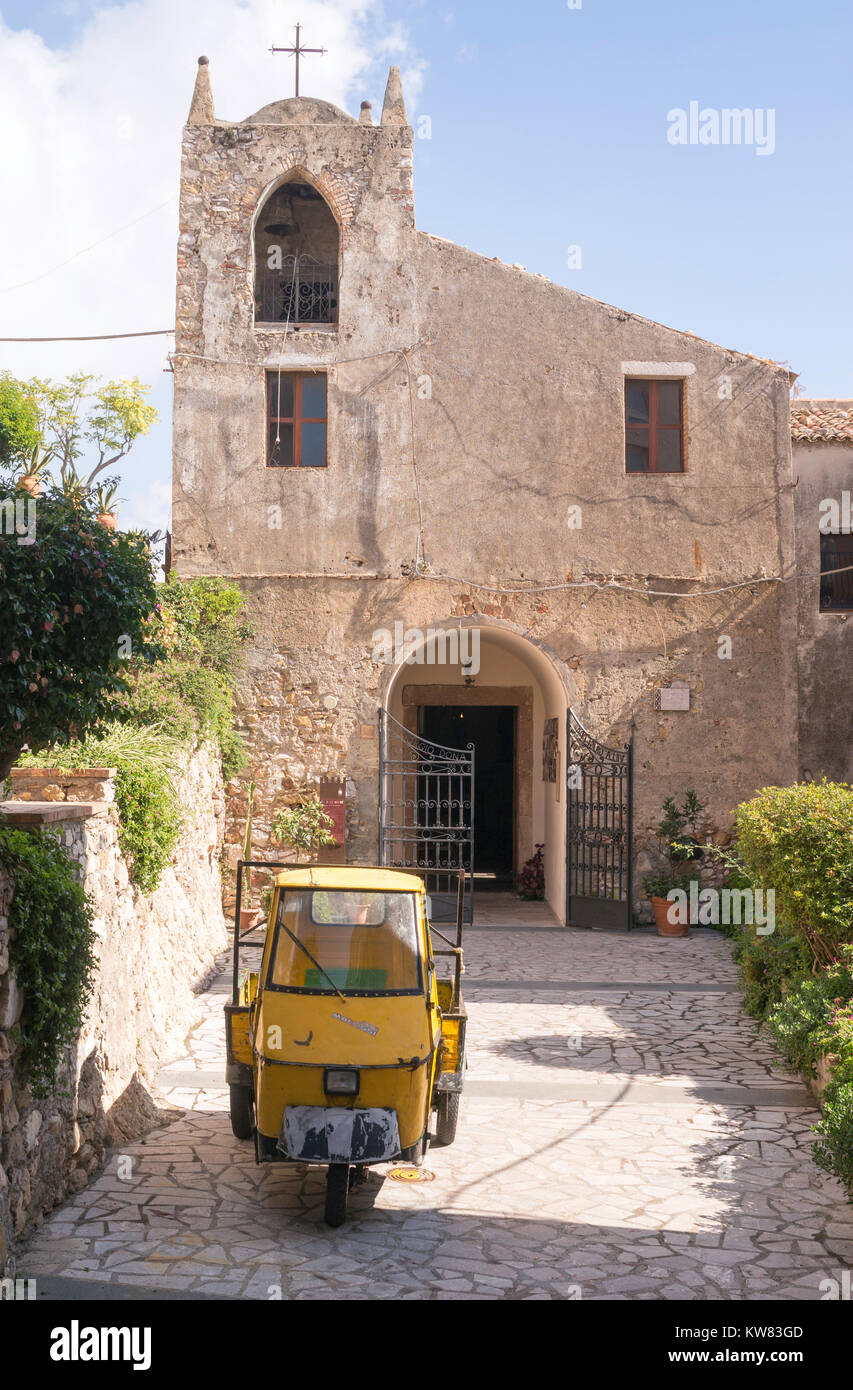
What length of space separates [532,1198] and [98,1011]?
2.81 m

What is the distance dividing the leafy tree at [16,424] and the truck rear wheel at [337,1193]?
18.5m

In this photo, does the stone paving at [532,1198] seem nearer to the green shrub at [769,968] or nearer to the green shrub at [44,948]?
the green shrub at [769,968]

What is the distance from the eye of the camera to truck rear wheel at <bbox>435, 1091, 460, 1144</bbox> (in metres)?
6.30

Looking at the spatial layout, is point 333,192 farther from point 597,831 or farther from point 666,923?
point 666,923

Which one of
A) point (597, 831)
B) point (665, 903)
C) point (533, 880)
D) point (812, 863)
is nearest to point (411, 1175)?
point (812, 863)

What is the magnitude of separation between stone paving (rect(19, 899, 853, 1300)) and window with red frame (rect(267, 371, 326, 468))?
8147 mm

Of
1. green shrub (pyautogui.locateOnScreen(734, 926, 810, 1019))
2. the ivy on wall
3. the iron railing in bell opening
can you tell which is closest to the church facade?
the iron railing in bell opening

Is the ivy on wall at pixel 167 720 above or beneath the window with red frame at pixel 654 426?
beneath

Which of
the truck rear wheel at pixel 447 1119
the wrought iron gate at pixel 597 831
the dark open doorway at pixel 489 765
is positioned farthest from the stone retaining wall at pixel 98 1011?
the dark open doorway at pixel 489 765

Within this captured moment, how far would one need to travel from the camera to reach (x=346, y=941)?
5.99 metres

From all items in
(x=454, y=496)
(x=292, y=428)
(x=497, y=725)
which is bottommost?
(x=497, y=725)

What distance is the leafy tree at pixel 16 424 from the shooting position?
71.0 ft
